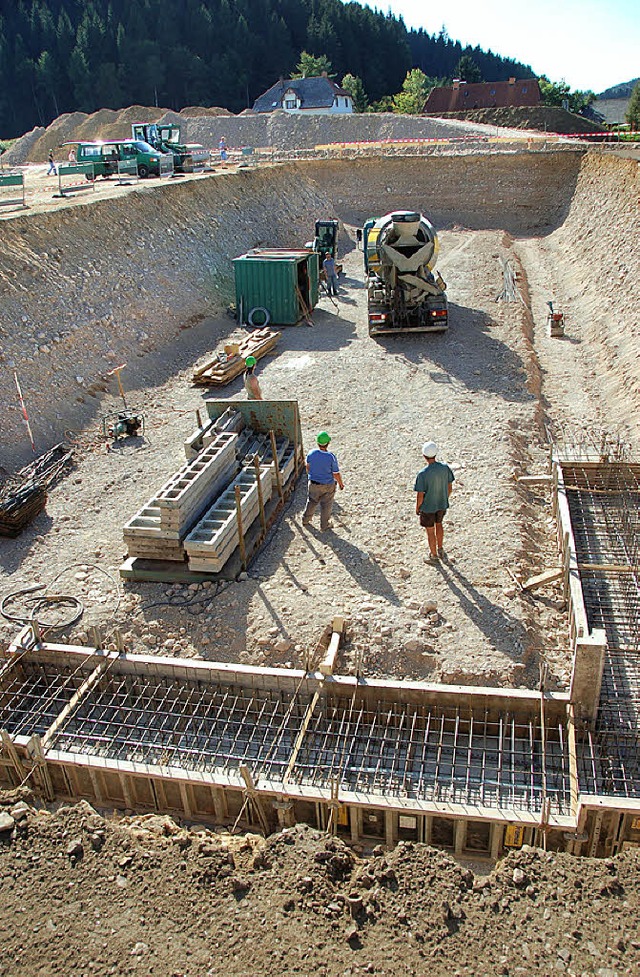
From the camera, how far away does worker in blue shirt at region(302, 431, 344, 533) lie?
9.57 meters

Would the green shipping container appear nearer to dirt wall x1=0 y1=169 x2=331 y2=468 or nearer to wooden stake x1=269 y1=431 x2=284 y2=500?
dirt wall x1=0 y1=169 x2=331 y2=468

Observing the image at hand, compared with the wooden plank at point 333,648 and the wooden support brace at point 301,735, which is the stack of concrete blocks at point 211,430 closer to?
the wooden plank at point 333,648

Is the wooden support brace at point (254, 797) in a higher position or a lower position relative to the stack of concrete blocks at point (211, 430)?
lower

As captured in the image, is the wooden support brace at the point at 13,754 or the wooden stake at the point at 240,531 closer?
the wooden support brace at the point at 13,754

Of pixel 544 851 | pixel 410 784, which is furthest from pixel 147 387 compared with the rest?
pixel 544 851

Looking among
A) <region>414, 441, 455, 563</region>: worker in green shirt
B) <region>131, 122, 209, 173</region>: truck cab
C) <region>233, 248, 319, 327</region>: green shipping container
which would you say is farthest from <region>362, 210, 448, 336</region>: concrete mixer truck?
<region>131, 122, 209, 173</region>: truck cab

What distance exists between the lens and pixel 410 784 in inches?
266

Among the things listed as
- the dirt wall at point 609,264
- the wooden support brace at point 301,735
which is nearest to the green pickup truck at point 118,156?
the dirt wall at point 609,264

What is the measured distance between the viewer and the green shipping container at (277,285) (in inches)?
763

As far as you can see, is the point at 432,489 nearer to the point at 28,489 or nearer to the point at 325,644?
the point at 325,644

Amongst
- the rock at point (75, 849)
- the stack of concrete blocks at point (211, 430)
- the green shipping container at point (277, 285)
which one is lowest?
the rock at point (75, 849)

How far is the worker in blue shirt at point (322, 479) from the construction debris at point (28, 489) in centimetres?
412

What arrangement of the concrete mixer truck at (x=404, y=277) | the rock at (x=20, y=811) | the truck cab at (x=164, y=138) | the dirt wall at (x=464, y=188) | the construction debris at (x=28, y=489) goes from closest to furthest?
1. the rock at (x=20, y=811)
2. the construction debris at (x=28, y=489)
3. the concrete mixer truck at (x=404, y=277)
4. the dirt wall at (x=464, y=188)
5. the truck cab at (x=164, y=138)

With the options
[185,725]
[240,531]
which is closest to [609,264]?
[240,531]
